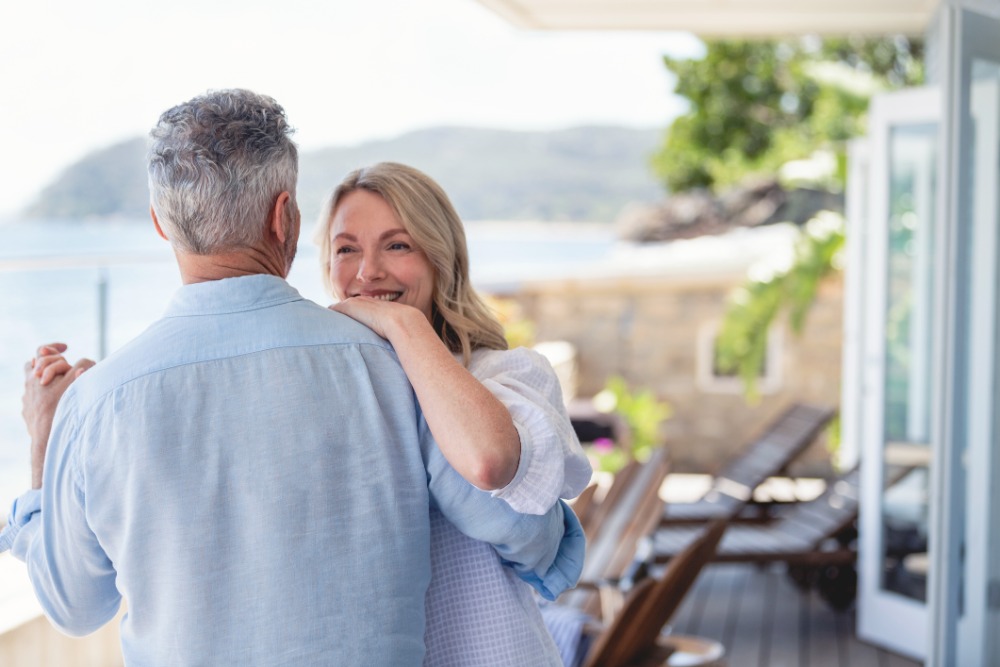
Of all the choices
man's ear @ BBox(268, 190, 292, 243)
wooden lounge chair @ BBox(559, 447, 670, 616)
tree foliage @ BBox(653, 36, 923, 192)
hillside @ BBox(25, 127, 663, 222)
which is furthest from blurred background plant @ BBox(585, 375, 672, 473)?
hillside @ BBox(25, 127, 663, 222)

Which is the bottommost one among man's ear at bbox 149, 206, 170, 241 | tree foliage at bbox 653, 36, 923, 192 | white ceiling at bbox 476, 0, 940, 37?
man's ear at bbox 149, 206, 170, 241

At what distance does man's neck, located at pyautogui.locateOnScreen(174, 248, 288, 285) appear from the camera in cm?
137

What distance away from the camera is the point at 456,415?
1349mm

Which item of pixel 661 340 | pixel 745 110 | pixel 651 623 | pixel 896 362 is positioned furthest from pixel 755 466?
pixel 745 110

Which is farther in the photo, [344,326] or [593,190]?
[593,190]

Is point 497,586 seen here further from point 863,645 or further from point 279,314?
point 863,645

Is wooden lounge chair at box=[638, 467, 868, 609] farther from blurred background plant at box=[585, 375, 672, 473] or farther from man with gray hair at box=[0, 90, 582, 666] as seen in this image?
man with gray hair at box=[0, 90, 582, 666]

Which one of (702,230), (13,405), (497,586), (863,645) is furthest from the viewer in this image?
(702,230)

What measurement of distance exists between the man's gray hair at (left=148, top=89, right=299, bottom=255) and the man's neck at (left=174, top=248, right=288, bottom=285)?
0.03 ft

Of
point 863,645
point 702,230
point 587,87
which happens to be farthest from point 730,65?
point 587,87

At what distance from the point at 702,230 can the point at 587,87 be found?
100ft

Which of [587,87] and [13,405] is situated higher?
[587,87]

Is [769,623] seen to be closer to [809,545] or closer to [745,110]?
[809,545]

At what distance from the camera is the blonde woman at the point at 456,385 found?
1.36 m
